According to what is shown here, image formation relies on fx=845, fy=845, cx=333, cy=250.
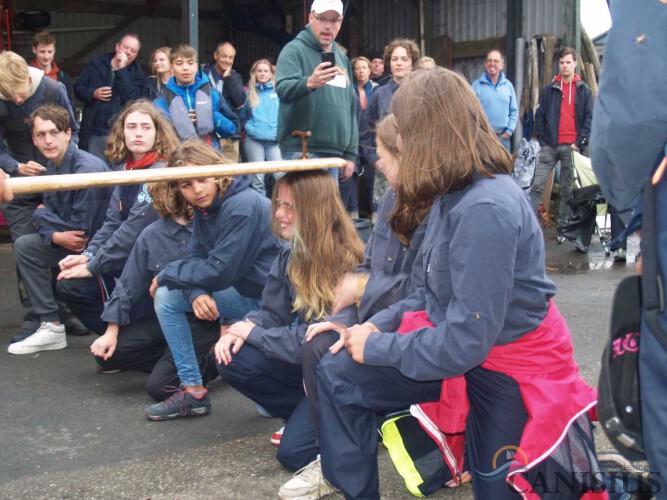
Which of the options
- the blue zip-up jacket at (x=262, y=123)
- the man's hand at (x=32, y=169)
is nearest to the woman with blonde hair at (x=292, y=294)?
the man's hand at (x=32, y=169)

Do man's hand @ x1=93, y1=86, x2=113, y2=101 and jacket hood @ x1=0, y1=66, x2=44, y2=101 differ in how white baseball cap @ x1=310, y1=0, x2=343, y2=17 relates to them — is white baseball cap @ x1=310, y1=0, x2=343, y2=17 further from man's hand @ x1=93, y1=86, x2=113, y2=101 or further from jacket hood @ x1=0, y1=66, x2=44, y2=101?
man's hand @ x1=93, y1=86, x2=113, y2=101

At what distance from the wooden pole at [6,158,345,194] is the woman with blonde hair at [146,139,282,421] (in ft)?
2.49

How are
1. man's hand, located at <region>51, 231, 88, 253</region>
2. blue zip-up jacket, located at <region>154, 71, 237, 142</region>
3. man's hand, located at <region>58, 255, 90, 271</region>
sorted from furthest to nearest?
1. blue zip-up jacket, located at <region>154, 71, 237, 142</region>
2. man's hand, located at <region>51, 231, 88, 253</region>
3. man's hand, located at <region>58, 255, 90, 271</region>

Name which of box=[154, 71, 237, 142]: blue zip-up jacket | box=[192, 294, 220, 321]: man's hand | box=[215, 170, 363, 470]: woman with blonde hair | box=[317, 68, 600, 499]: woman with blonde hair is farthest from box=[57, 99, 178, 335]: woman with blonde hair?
box=[154, 71, 237, 142]: blue zip-up jacket

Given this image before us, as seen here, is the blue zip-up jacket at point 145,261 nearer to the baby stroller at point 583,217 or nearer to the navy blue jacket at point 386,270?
the navy blue jacket at point 386,270

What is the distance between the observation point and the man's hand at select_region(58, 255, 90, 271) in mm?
5086

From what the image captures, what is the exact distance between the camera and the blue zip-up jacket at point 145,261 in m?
4.55

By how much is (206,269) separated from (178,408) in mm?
718

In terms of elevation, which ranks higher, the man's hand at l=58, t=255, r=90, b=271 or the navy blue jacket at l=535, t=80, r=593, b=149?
the navy blue jacket at l=535, t=80, r=593, b=149

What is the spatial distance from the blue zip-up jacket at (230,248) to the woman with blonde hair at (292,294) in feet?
1.31

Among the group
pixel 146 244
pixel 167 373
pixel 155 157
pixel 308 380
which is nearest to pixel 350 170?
pixel 155 157

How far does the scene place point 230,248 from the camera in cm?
420

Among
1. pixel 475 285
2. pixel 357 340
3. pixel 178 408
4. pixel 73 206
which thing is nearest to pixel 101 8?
pixel 73 206

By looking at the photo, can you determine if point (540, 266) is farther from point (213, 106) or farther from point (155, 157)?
point (213, 106)
